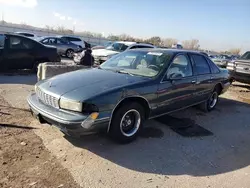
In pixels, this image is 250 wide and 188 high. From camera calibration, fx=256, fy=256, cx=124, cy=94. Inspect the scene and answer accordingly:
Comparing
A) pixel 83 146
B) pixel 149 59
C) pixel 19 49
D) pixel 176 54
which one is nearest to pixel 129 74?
pixel 149 59

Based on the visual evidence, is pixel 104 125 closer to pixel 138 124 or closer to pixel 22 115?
pixel 138 124

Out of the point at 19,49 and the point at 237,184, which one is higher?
the point at 19,49

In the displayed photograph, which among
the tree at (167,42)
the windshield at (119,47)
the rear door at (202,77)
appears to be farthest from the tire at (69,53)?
the tree at (167,42)

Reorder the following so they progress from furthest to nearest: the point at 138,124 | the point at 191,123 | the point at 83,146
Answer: the point at 191,123, the point at 138,124, the point at 83,146

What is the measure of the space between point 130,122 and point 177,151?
926 mm

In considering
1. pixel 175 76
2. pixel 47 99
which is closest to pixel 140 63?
pixel 175 76

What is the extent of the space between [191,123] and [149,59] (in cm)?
180

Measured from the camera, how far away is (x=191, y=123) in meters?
5.77

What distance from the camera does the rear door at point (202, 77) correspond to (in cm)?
583

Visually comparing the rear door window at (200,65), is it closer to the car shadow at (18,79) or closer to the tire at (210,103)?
the tire at (210,103)

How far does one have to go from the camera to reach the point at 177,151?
431 cm

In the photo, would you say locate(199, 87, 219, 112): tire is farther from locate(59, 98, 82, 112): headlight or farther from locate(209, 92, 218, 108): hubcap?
locate(59, 98, 82, 112): headlight

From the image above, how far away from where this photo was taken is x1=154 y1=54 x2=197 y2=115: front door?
A: 4.76m

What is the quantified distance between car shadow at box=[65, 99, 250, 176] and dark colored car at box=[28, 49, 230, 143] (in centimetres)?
28
